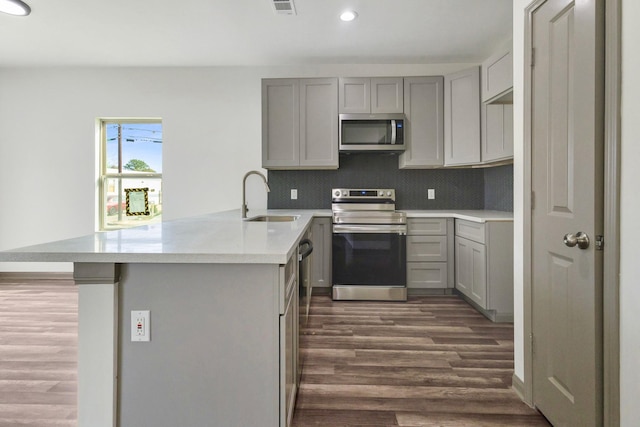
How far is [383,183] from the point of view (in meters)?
4.26

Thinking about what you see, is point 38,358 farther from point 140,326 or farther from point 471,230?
point 471,230

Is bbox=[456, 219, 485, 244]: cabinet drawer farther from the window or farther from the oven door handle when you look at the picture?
the window

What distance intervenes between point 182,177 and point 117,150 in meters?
0.93

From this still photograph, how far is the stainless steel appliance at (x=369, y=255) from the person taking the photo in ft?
11.6

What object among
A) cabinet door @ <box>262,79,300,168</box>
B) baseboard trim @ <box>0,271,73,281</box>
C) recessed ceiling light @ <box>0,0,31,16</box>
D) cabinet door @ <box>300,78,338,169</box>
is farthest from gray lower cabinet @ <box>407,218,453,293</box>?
baseboard trim @ <box>0,271,73,281</box>

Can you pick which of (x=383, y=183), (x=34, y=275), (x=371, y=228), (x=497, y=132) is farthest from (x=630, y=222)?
(x=34, y=275)

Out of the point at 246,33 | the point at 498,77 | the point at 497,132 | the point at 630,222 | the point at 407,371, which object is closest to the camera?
the point at 630,222

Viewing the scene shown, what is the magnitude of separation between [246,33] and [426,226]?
8.48ft

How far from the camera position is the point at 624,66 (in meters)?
1.18

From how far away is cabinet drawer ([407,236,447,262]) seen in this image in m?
3.67

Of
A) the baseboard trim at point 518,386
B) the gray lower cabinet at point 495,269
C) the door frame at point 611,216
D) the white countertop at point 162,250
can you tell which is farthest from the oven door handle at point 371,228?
the door frame at point 611,216

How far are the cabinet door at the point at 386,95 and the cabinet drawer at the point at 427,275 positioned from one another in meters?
1.66

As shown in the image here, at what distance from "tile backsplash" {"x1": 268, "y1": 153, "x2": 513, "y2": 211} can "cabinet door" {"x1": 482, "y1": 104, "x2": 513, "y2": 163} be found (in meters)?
0.81

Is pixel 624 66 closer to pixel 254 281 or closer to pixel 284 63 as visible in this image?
pixel 254 281
